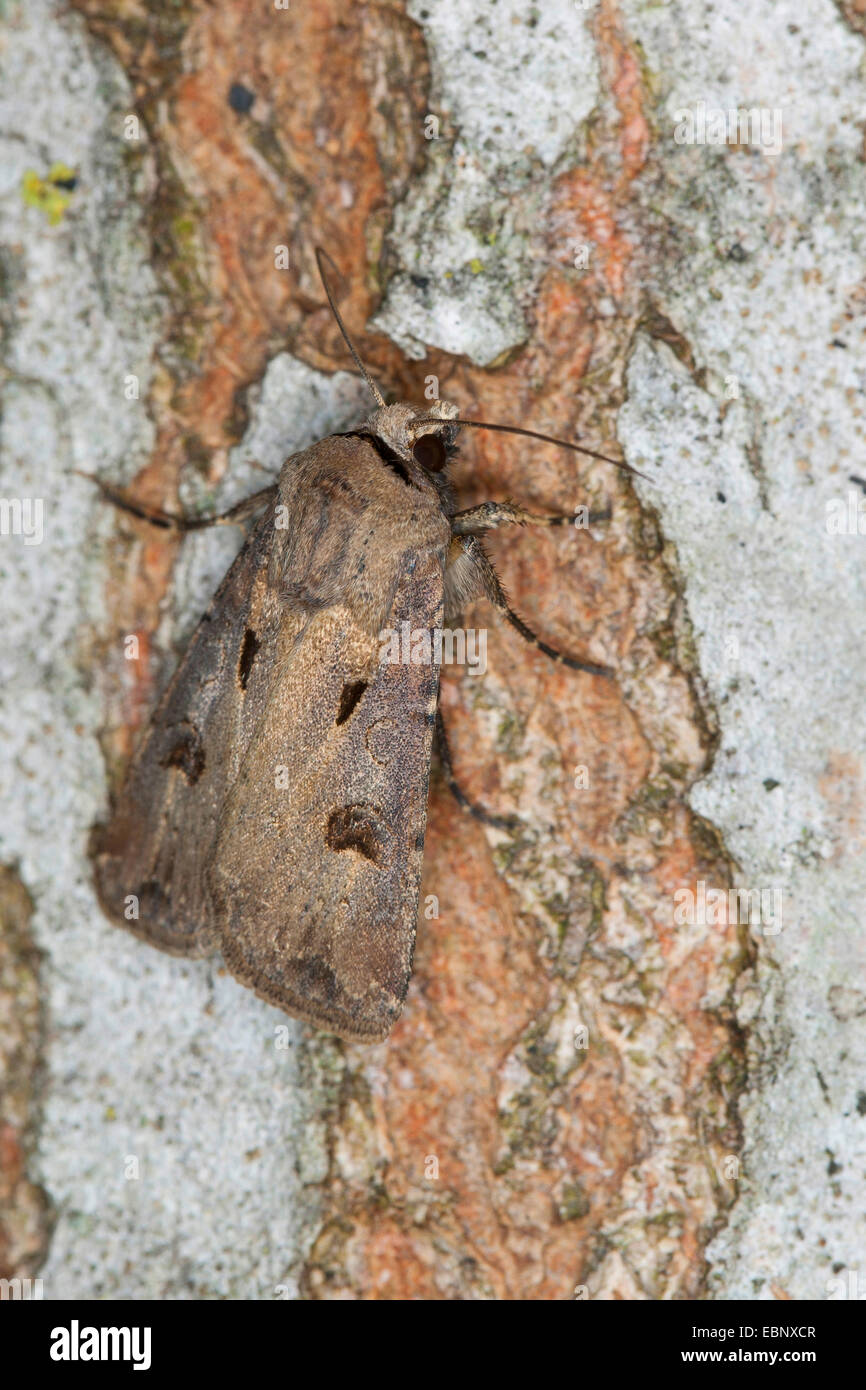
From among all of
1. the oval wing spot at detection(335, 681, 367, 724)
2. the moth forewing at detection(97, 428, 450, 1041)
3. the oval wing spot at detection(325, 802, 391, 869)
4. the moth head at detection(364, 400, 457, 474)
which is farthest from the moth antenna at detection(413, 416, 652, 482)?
the oval wing spot at detection(325, 802, 391, 869)

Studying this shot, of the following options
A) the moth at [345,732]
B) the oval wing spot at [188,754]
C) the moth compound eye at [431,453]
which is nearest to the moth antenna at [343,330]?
the moth at [345,732]

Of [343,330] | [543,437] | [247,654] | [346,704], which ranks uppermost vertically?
[343,330]

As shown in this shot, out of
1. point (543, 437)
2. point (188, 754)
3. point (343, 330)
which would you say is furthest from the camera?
point (188, 754)

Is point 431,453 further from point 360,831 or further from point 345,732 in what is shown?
point 360,831

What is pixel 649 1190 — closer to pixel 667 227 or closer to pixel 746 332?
pixel 746 332

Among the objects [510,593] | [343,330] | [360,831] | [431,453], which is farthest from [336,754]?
[343,330]

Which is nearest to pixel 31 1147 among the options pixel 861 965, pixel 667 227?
pixel 861 965
